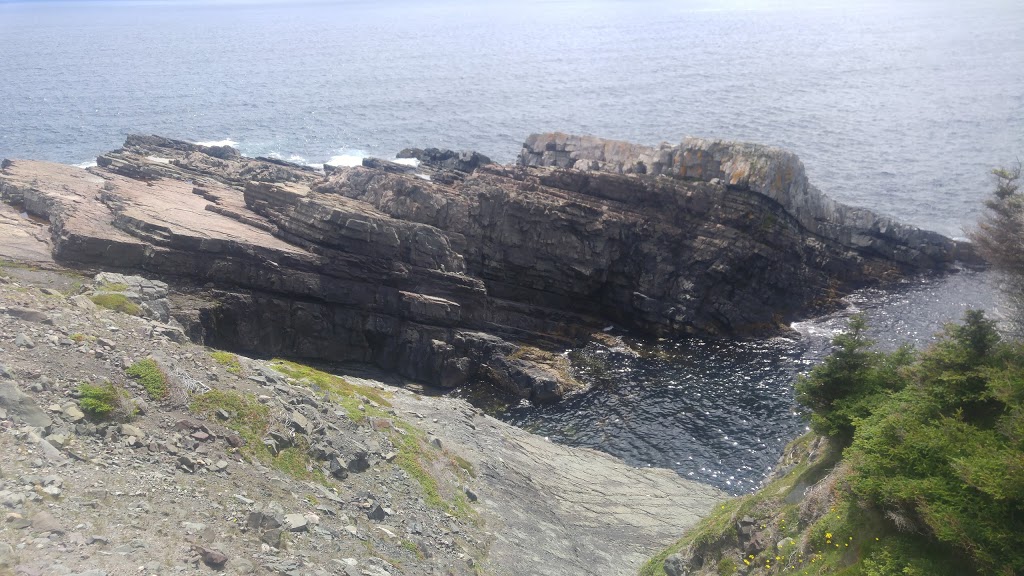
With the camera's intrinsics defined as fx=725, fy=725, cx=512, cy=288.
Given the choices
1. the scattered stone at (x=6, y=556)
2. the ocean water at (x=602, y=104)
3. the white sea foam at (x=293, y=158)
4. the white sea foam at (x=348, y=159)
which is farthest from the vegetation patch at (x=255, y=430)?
the white sea foam at (x=293, y=158)

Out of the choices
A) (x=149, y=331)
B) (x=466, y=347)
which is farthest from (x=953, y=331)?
(x=466, y=347)

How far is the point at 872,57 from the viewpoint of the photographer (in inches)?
6668

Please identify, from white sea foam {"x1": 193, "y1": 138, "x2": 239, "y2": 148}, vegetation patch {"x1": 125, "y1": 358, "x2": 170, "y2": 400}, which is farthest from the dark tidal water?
white sea foam {"x1": 193, "y1": 138, "x2": 239, "y2": 148}

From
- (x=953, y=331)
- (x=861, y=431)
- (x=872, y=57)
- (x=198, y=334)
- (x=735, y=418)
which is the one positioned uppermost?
(x=872, y=57)

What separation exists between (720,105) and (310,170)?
7611 centimetres

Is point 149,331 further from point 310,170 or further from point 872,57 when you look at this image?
point 872,57

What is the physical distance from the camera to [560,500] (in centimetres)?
3612

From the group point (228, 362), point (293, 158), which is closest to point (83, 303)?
point (228, 362)

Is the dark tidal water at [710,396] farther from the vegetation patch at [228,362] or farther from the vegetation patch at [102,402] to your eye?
the vegetation patch at [102,402]

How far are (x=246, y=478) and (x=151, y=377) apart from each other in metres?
5.94

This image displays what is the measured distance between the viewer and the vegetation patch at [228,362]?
1230 inches

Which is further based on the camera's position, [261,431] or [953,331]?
[261,431]

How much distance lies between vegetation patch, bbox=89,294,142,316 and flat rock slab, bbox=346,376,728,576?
47.3 ft

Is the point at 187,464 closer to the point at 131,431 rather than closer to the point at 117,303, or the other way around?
the point at 131,431
